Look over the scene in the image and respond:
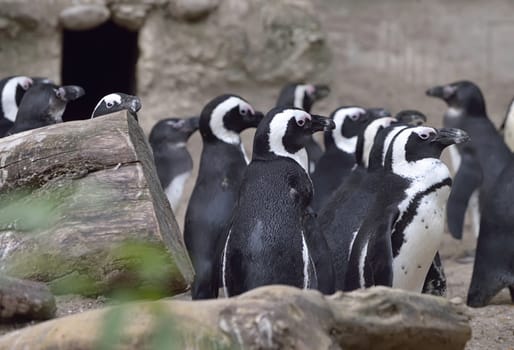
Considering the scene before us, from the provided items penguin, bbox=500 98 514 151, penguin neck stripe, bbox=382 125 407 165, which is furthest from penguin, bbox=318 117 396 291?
penguin, bbox=500 98 514 151

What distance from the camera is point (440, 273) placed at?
15.8ft

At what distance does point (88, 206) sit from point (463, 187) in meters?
3.90

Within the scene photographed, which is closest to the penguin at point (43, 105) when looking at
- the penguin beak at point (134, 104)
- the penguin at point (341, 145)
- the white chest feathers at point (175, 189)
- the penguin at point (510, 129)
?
the penguin beak at point (134, 104)

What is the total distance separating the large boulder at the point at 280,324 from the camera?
106 inches

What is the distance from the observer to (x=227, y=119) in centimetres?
566

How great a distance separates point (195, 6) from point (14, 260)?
466 centimetres

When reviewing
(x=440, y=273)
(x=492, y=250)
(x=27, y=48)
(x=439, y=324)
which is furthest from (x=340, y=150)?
(x=439, y=324)

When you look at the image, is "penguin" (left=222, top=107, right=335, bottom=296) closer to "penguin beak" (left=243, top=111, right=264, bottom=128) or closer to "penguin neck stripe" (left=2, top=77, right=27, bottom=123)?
"penguin beak" (left=243, top=111, right=264, bottom=128)

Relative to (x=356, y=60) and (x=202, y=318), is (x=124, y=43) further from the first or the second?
(x=202, y=318)

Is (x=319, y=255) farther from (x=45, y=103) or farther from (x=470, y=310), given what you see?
(x=45, y=103)

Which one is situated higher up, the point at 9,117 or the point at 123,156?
the point at 123,156

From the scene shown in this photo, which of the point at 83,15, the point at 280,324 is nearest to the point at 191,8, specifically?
the point at 83,15

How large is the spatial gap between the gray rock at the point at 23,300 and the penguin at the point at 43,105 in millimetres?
2339

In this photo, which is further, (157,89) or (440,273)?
(157,89)
